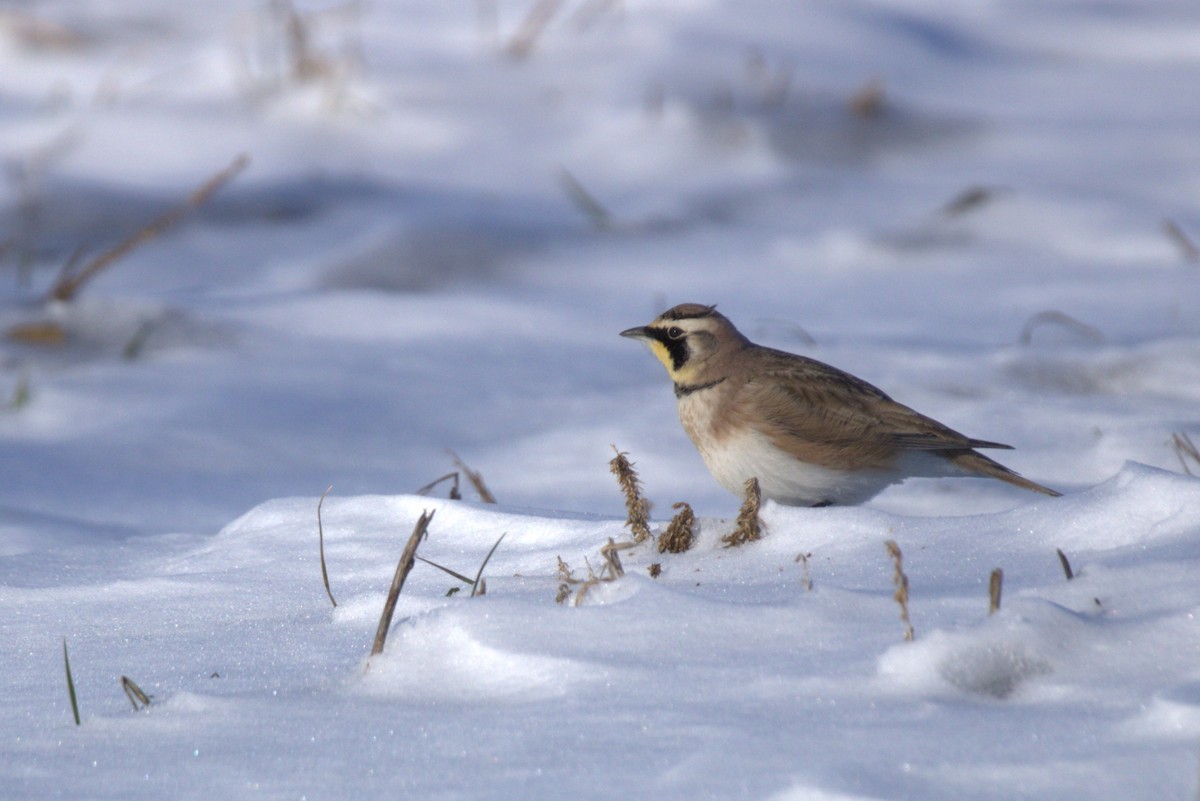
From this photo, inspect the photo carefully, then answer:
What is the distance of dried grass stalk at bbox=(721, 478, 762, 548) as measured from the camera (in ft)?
7.93

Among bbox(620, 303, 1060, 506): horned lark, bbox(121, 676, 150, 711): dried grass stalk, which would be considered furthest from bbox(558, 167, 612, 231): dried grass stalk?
bbox(121, 676, 150, 711): dried grass stalk

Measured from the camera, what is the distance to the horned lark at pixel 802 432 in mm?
3100

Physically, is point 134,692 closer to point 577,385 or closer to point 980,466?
point 980,466

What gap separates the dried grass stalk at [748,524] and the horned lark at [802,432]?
0.64m

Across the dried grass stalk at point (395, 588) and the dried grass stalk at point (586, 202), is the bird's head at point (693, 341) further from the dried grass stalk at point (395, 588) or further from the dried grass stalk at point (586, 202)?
the dried grass stalk at point (586, 202)

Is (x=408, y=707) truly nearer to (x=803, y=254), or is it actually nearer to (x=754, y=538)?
(x=754, y=538)

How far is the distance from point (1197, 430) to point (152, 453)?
3.41 m

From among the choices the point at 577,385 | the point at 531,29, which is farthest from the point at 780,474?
the point at 531,29

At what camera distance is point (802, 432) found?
3092mm

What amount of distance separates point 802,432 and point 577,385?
6.64ft

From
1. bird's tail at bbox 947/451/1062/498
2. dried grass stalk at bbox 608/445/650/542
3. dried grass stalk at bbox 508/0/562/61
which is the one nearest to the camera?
dried grass stalk at bbox 608/445/650/542

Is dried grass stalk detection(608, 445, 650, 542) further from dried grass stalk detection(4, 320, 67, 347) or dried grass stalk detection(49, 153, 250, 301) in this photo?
dried grass stalk detection(4, 320, 67, 347)

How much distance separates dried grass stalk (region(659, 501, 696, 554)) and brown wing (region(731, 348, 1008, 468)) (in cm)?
69

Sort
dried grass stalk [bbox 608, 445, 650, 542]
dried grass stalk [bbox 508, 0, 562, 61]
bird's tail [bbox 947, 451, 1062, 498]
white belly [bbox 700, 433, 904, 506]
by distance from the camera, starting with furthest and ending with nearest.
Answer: dried grass stalk [bbox 508, 0, 562, 61] < bird's tail [bbox 947, 451, 1062, 498] < white belly [bbox 700, 433, 904, 506] < dried grass stalk [bbox 608, 445, 650, 542]
